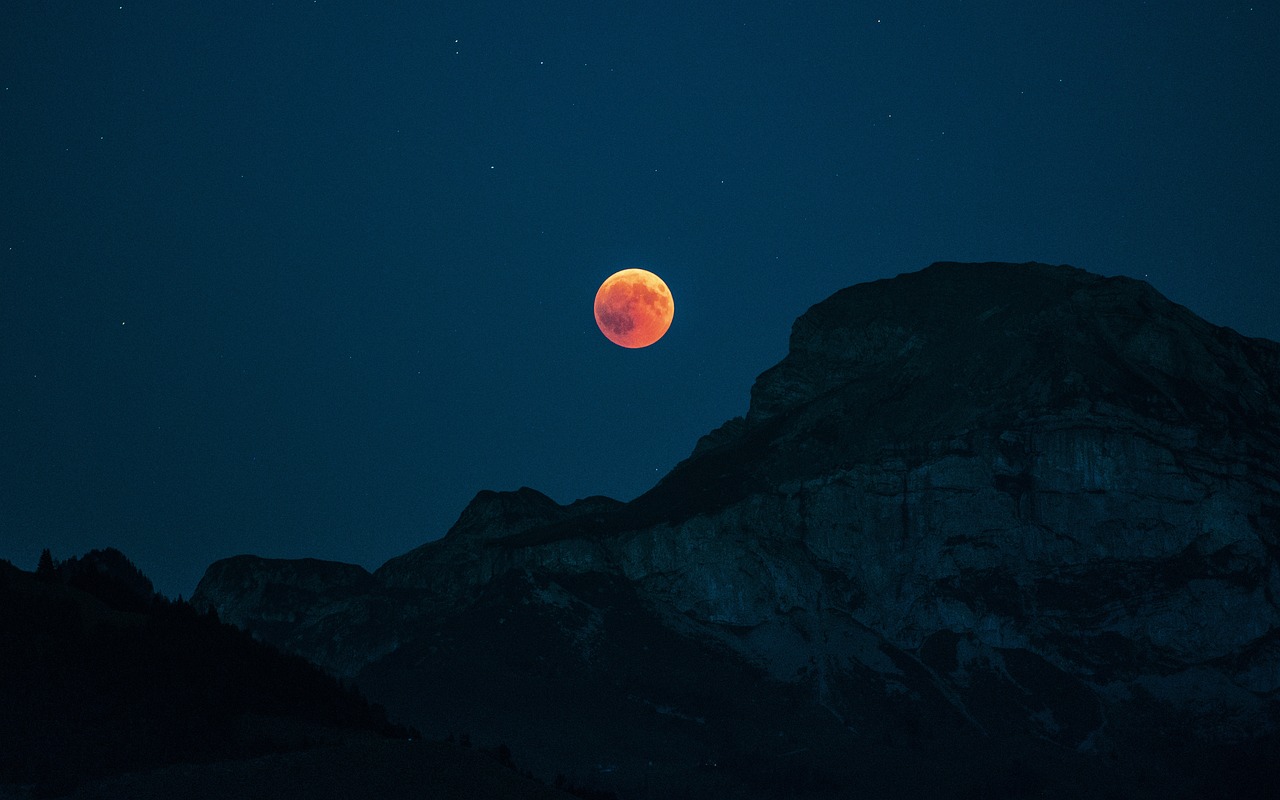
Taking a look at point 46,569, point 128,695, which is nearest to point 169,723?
point 128,695

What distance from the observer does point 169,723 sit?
7688cm

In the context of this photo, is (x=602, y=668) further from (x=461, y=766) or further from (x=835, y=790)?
(x=461, y=766)

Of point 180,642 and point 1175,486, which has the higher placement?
point 1175,486

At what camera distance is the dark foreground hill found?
222 ft

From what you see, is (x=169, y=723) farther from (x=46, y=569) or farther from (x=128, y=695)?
(x=46, y=569)

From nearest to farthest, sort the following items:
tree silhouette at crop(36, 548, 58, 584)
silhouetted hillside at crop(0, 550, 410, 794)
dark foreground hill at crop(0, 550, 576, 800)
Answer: dark foreground hill at crop(0, 550, 576, 800)
silhouetted hillside at crop(0, 550, 410, 794)
tree silhouette at crop(36, 548, 58, 584)

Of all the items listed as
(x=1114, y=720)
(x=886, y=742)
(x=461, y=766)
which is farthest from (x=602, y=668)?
(x=461, y=766)

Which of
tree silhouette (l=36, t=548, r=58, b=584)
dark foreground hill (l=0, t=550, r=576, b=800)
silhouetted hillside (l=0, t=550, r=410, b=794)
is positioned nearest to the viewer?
dark foreground hill (l=0, t=550, r=576, b=800)

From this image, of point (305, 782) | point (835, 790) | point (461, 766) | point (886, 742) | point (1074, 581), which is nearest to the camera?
point (305, 782)

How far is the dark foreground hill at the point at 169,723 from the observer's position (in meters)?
67.8

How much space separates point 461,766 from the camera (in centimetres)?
7300

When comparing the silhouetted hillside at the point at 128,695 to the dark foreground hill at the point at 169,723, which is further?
the silhouetted hillside at the point at 128,695

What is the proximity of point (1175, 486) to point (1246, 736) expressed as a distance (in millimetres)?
43257

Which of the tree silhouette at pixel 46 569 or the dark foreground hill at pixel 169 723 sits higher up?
the tree silhouette at pixel 46 569
